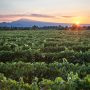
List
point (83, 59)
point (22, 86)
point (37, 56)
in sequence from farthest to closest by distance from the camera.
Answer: point (37, 56), point (83, 59), point (22, 86)

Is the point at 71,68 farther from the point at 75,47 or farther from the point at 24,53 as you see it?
the point at 75,47

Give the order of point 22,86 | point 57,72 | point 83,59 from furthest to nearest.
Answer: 1. point 83,59
2. point 57,72
3. point 22,86

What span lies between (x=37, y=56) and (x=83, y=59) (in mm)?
3237

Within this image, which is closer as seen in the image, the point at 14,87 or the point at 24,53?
the point at 14,87

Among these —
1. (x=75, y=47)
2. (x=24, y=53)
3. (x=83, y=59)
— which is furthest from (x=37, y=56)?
(x=75, y=47)

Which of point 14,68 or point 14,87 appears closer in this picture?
point 14,87

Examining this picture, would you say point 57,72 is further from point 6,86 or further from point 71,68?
point 6,86

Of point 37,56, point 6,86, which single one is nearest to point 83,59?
point 37,56

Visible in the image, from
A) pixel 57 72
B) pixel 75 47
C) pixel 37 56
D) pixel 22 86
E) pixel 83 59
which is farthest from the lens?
pixel 75 47

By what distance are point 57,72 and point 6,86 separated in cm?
362

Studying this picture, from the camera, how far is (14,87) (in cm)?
927

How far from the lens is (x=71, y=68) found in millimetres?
12789

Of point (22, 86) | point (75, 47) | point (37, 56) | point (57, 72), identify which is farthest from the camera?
point (75, 47)

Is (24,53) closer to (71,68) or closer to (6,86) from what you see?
(71,68)
